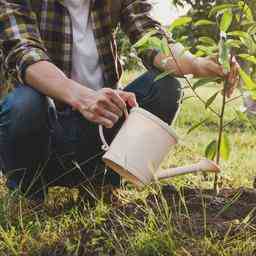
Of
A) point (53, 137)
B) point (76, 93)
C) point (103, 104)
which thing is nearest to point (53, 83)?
point (76, 93)

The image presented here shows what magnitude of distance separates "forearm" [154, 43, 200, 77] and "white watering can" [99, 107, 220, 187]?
312 millimetres

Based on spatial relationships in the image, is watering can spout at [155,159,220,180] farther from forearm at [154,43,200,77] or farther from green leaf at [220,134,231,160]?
forearm at [154,43,200,77]

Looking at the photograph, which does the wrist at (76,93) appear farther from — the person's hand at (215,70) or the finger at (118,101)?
the person's hand at (215,70)

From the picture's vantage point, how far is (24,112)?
218 centimetres

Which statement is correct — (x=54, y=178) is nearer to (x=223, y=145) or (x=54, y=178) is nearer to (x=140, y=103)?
(x=140, y=103)

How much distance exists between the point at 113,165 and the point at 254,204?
1.58 ft

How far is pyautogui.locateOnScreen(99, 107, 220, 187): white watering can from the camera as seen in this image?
192cm

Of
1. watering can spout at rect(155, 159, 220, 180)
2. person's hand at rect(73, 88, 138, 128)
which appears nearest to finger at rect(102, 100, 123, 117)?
person's hand at rect(73, 88, 138, 128)

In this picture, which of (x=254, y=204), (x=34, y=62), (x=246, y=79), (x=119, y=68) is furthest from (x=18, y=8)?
(x=254, y=204)

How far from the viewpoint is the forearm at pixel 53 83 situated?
1.98 metres

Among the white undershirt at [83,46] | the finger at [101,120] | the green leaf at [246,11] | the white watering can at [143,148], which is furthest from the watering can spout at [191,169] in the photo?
the white undershirt at [83,46]

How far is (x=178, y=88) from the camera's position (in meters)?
2.40

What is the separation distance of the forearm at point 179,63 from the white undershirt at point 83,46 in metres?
0.24

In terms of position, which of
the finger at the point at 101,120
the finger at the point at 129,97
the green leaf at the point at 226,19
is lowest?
the finger at the point at 101,120
